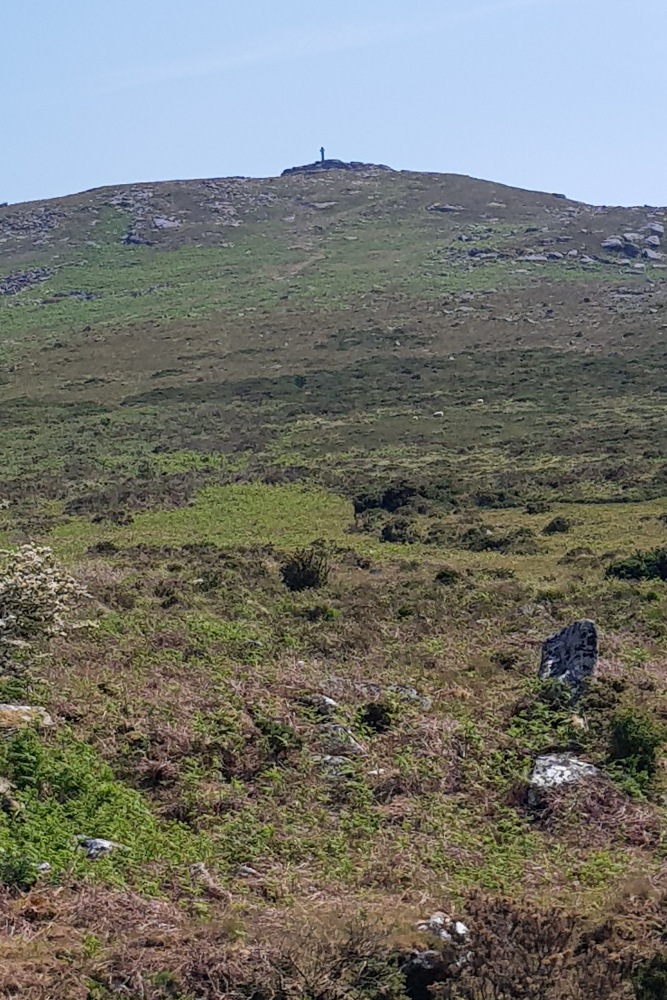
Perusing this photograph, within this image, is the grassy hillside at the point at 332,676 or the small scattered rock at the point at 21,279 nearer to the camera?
the grassy hillside at the point at 332,676

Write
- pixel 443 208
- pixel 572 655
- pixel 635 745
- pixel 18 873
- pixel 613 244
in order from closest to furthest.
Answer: pixel 18 873
pixel 635 745
pixel 572 655
pixel 613 244
pixel 443 208

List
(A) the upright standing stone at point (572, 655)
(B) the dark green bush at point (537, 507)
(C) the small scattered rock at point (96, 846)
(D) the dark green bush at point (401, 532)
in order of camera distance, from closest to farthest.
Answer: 1. (C) the small scattered rock at point (96, 846)
2. (A) the upright standing stone at point (572, 655)
3. (D) the dark green bush at point (401, 532)
4. (B) the dark green bush at point (537, 507)

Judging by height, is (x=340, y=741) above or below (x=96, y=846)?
below

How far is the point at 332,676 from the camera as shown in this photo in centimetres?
1472

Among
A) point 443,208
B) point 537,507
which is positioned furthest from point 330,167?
point 537,507

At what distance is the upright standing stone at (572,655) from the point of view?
14.1m

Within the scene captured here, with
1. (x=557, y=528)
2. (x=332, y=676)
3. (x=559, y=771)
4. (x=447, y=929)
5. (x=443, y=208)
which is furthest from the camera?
(x=443, y=208)

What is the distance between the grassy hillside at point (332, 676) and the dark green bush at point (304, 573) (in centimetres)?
26

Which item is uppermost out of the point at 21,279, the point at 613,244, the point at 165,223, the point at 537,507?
the point at 165,223

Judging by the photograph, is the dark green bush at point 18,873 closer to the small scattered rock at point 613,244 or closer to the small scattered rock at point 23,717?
the small scattered rock at point 23,717

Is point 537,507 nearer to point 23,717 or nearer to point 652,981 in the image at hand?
point 23,717

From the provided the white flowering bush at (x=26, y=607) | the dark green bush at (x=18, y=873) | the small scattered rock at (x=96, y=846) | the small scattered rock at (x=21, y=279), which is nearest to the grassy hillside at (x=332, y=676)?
the dark green bush at (x=18, y=873)

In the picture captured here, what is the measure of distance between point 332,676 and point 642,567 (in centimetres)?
1052

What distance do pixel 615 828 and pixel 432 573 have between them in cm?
1371
